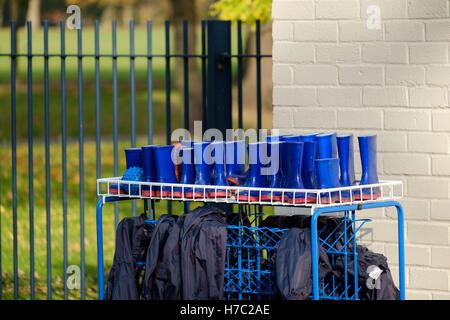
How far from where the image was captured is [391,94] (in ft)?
14.5

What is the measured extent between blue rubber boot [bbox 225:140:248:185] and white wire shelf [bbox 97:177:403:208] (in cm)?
12

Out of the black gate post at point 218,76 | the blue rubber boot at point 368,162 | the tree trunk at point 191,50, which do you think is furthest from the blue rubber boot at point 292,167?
the tree trunk at point 191,50

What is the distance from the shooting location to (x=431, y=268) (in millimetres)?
4398

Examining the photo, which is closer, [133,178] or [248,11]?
[133,178]

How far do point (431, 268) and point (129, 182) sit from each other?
1800mm

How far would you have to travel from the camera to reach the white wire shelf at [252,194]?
3.39m

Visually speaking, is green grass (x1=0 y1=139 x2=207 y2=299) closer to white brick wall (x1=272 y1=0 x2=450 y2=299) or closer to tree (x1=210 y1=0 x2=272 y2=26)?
tree (x1=210 y1=0 x2=272 y2=26)

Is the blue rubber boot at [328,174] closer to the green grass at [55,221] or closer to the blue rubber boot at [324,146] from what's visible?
the blue rubber boot at [324,146]

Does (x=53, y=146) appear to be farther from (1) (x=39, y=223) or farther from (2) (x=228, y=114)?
(2) (x=228, y=114)

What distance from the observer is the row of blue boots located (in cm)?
345

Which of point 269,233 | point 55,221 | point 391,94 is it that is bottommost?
point 55,221

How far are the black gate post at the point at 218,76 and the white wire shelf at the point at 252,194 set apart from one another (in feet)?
4.70

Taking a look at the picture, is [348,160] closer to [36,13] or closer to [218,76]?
[218,76]

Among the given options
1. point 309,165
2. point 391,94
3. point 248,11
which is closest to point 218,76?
point 391,94
